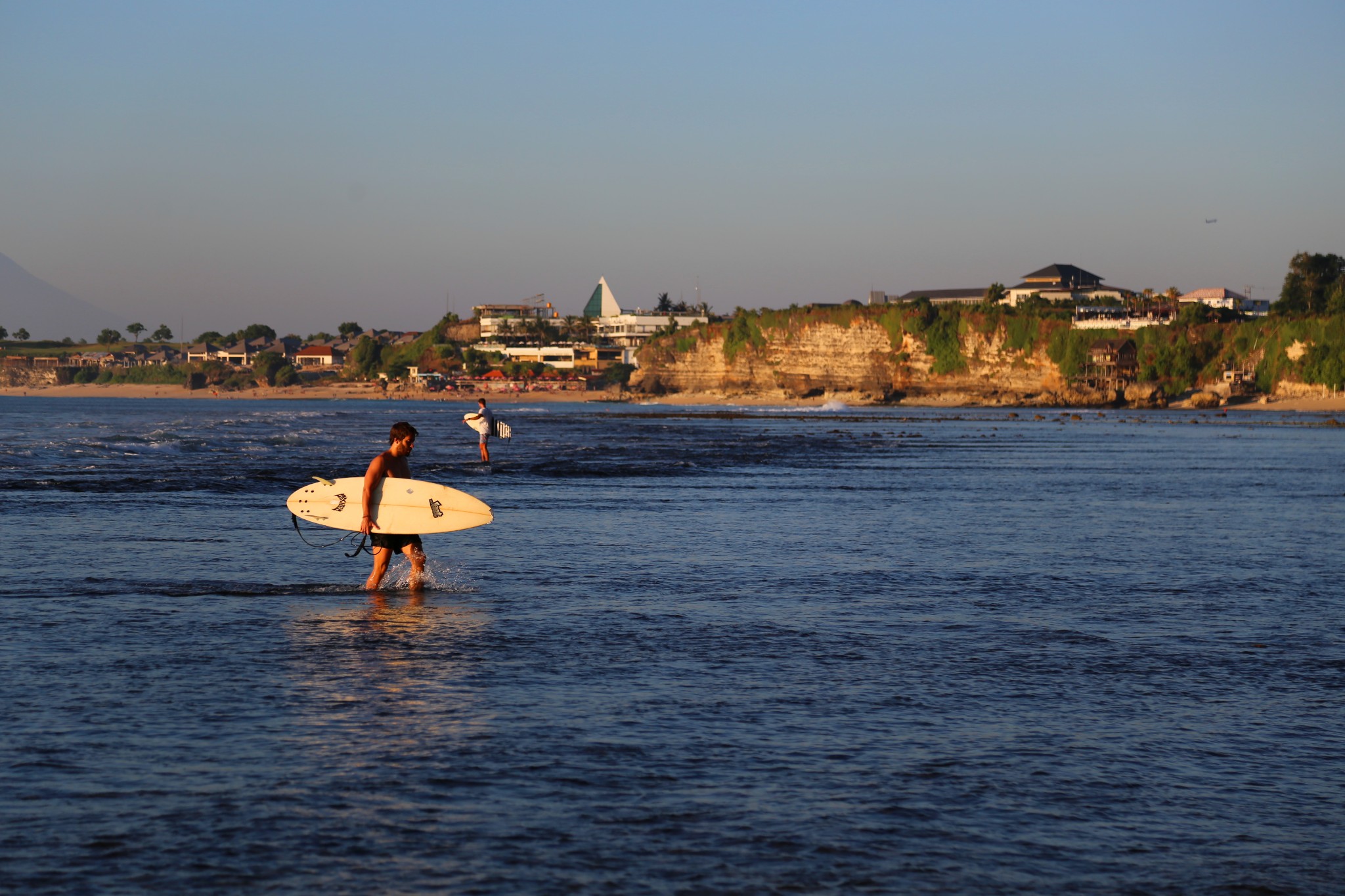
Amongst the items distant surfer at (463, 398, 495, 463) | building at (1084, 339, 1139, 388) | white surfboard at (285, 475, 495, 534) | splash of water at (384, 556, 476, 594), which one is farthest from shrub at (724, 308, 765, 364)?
white surfboard at (285, 475, 495, 534)

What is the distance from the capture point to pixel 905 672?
1012 cm

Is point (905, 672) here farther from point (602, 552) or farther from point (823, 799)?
point (602, 552)

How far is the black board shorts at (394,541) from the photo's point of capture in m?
13.9

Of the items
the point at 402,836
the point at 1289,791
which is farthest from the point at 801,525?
the point at 402,836

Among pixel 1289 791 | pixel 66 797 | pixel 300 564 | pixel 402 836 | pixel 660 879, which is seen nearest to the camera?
pixel 660 879

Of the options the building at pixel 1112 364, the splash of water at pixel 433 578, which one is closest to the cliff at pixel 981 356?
the building at pixel 1112 364

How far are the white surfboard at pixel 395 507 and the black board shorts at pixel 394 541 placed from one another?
0.15 ft

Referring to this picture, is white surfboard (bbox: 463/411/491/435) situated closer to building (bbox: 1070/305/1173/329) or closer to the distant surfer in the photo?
the distant surfer

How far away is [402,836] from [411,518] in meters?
8.01

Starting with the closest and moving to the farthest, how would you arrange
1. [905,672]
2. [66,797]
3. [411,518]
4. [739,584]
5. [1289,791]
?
[66,797]
[1289,791]
[905,672]
[411,518]
[739,584]

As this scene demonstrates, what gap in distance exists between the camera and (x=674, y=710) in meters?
→ 8.80

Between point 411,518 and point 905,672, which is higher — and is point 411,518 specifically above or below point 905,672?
above

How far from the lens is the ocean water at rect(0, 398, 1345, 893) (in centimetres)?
609

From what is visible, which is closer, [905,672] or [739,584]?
[905,672]
